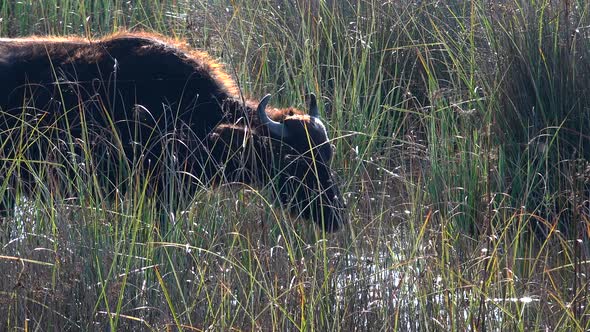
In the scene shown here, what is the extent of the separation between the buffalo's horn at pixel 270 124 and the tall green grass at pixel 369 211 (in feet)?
1.36

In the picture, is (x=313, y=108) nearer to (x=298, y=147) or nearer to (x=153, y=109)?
(x=298, y=147)

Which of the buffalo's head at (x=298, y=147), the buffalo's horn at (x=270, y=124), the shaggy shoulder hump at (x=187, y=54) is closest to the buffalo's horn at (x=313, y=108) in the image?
the buffalo's head at (x=298, y=147)

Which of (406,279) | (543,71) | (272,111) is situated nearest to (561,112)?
(543,71)

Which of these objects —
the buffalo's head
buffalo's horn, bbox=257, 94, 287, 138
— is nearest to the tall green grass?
the buffalo's head

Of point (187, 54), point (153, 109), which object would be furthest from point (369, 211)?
point (187, 54)

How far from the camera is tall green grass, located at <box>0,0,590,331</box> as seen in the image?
395cm

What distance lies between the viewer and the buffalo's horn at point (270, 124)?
5.60 metres

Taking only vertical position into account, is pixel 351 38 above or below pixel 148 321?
above

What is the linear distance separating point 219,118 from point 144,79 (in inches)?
19.0

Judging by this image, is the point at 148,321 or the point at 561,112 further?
the point at 561,112

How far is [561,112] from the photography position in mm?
6023

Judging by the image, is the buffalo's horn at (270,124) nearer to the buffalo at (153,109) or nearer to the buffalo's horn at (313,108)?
the buffalo at (153,109)

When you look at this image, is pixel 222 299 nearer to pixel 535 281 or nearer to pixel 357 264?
pixel 357 264

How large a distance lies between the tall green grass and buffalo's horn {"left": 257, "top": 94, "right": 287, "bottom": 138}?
0.42 metres
